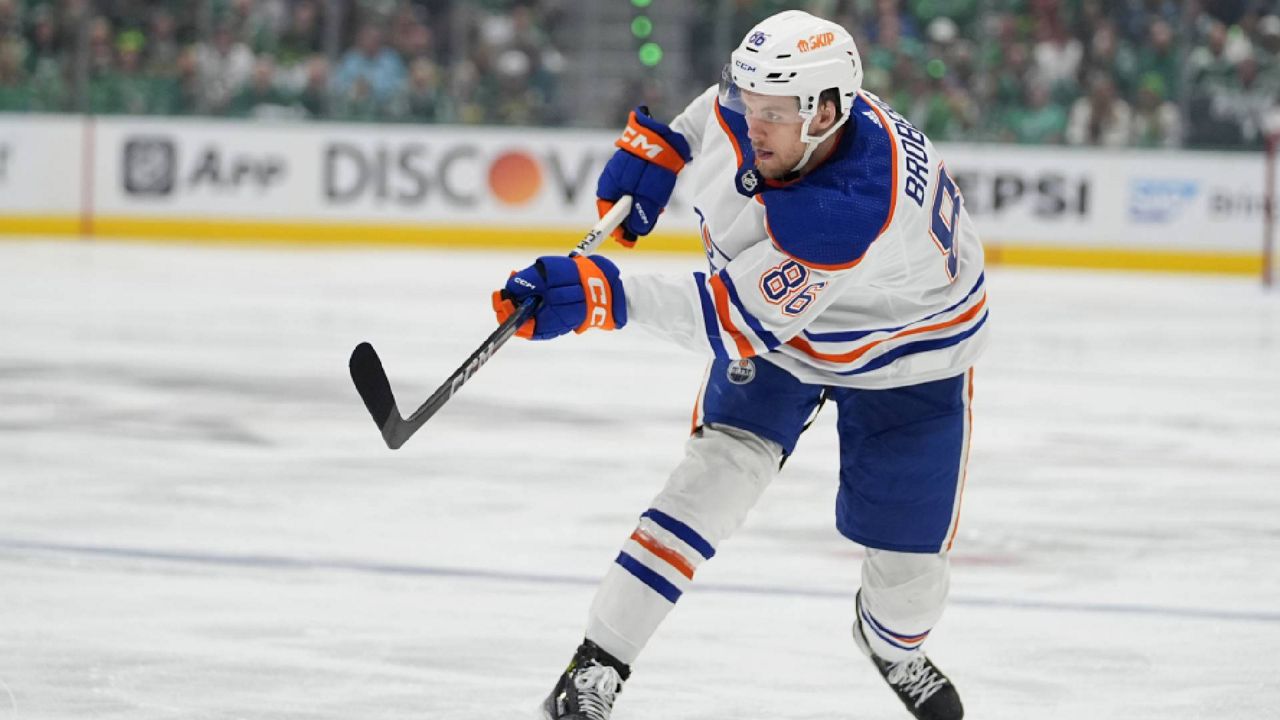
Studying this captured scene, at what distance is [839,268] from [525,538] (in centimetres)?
199

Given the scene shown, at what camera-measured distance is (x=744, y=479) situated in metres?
3.05

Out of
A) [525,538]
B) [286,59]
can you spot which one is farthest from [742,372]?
[286,59]

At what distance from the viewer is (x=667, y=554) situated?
9.79ft

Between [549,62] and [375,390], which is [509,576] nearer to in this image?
[375,390]

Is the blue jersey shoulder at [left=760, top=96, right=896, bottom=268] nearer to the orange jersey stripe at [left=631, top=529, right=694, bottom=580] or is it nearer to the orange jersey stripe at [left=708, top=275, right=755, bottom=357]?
the orange jersey stripe at [left=708, top=275, right=755, bottom=357]

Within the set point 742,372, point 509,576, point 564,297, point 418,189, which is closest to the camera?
point 564,297

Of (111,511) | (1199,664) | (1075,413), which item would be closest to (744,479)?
(1199,664)

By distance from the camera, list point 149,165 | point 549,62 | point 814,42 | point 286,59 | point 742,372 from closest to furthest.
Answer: point 814,42 → point 742,372 → point 149,165 → point 286,59 → point 549,62

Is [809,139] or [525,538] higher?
[809,139]

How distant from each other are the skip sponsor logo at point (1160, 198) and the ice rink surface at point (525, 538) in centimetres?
493

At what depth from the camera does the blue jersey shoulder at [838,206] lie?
8.93 feet

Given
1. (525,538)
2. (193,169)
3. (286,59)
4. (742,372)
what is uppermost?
(742,372)

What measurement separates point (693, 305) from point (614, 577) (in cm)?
48

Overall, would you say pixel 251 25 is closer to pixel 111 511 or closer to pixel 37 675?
pixel 111 511
